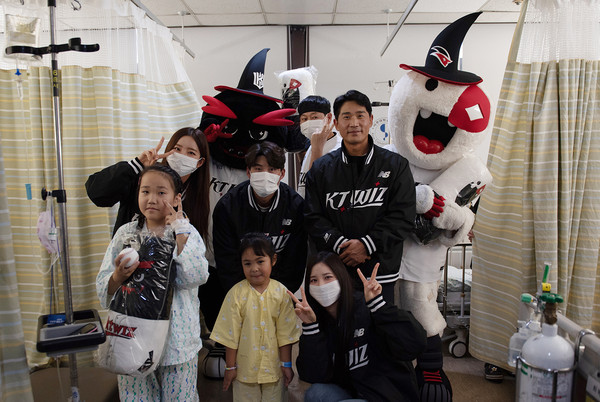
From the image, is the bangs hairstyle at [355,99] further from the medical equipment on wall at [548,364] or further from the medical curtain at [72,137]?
the medical curtain at [72,137]

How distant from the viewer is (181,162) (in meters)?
2.06

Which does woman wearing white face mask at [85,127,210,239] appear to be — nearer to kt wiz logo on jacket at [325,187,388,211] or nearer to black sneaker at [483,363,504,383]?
kt wiz logo on jacket at [325,187,388,211]

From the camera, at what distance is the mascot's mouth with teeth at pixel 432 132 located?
2.20m

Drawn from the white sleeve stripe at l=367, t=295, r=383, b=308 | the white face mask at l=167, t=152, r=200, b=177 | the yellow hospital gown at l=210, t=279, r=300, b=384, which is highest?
the white face mask at l=167, t=152, r=200, b=177

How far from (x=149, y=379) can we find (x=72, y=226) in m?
1.18

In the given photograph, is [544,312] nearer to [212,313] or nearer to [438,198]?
[438,198]

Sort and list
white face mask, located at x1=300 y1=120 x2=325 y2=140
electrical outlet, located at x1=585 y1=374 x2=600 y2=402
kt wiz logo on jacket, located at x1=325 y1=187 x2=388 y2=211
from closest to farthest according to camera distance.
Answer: electrical outlet, located at x1=585 y1=374 x2=600 y2=402
kt wiz logo on jacket, located at x1=325 y1=187 x2=388 y2=211
white face mask, located at x1=300 y1=120 x2=325 y2=140

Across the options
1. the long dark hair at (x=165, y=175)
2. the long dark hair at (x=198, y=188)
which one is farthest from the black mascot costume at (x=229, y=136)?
the long dark hair at (x=165, y=175)

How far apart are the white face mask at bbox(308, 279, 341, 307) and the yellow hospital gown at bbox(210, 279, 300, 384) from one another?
0.24 m

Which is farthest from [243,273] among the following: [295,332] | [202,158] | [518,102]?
[518,102]

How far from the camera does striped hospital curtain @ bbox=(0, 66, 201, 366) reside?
8.05 feet

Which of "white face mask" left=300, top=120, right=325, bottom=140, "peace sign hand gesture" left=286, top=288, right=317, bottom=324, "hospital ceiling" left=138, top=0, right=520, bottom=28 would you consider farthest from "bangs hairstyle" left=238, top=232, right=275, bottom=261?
"hospital ceiling" left=138, top=0, right=520, bottom=28

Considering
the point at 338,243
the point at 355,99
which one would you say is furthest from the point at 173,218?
the point at 355,99

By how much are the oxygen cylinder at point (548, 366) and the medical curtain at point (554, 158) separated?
109 centimetres
